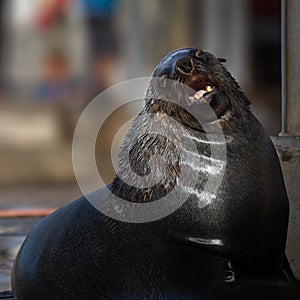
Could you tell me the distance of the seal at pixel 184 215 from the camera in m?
3.40

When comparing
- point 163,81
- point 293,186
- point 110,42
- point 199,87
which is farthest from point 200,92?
point 110,42

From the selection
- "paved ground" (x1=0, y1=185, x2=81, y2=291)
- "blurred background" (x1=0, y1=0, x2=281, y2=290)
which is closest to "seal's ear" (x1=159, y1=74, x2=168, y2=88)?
A: "paved ground" (x1=0, y1=185, x2=81, y2=291)

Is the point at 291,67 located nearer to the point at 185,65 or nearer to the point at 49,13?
the point at 185,65

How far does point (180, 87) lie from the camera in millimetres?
3533

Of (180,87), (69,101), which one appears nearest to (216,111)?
(180,87)

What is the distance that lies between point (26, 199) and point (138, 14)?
374 inches

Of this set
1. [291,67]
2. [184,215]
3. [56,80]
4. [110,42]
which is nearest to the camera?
[184,215]

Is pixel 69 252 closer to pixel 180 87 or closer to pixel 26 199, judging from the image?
pixel 180 87

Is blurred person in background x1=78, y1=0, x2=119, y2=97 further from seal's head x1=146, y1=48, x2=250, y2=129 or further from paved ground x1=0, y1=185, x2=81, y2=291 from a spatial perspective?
seal's head x1=146, y1=48, x2=250, y2=129

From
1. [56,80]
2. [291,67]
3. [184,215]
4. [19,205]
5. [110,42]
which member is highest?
[291,67]

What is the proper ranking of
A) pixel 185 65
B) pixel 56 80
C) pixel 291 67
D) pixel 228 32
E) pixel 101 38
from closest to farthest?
pixel 185 65 → pixel 291 67 → pixel 56 80 → pixel 228 32 → pixel 101 38

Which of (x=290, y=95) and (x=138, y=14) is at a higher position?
(x=290, y=95)

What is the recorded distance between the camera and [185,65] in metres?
3.53

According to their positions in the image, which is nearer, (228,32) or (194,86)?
(194,86)
